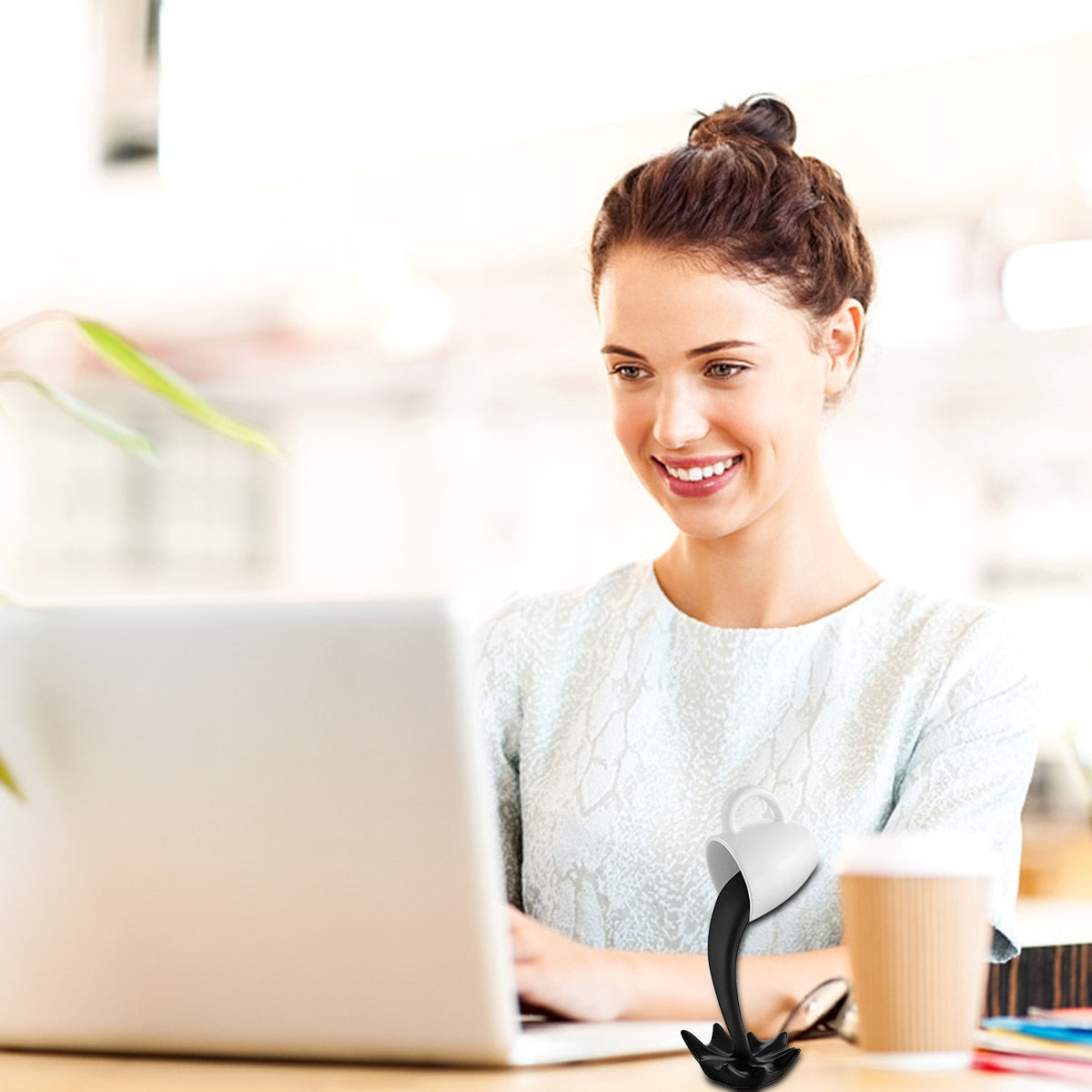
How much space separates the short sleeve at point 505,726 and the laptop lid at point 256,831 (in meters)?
0.67

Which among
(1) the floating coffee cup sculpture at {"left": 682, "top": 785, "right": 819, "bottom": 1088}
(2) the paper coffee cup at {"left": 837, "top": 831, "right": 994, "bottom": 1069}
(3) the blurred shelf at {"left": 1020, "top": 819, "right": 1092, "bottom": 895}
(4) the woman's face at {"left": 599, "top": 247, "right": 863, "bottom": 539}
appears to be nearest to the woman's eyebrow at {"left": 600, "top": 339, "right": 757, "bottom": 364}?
(4) the woman's face at {"left": 599, "top": 247, "right": 863, "bottom": 539}

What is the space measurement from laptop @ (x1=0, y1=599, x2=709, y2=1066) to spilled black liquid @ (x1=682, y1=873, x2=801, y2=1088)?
0.16ft

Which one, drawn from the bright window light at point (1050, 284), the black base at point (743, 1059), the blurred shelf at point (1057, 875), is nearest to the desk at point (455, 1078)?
the black base at point (743, 1059)

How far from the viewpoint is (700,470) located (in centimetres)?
148

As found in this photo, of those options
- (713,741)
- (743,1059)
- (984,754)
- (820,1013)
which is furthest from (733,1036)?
(713,741)

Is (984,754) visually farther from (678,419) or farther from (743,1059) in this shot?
(743,1059)

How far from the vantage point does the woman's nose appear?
1432 mm

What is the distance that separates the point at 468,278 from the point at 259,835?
6655 mm

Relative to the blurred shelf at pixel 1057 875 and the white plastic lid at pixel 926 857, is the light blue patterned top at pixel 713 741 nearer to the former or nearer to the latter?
the white plastic lid at pixel 926 857

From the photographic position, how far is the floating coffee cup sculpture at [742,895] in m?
0.95

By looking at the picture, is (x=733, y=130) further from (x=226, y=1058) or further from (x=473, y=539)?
(x=473, y=539)

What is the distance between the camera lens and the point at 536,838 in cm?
155

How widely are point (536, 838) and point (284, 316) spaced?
6636mm

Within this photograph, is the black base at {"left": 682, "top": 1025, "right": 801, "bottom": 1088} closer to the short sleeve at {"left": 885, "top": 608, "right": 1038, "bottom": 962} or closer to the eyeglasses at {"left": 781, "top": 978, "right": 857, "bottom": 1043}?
the eyeglasses at {"left": 781, "top": 978, "right": 857, "bottom": 1043}
